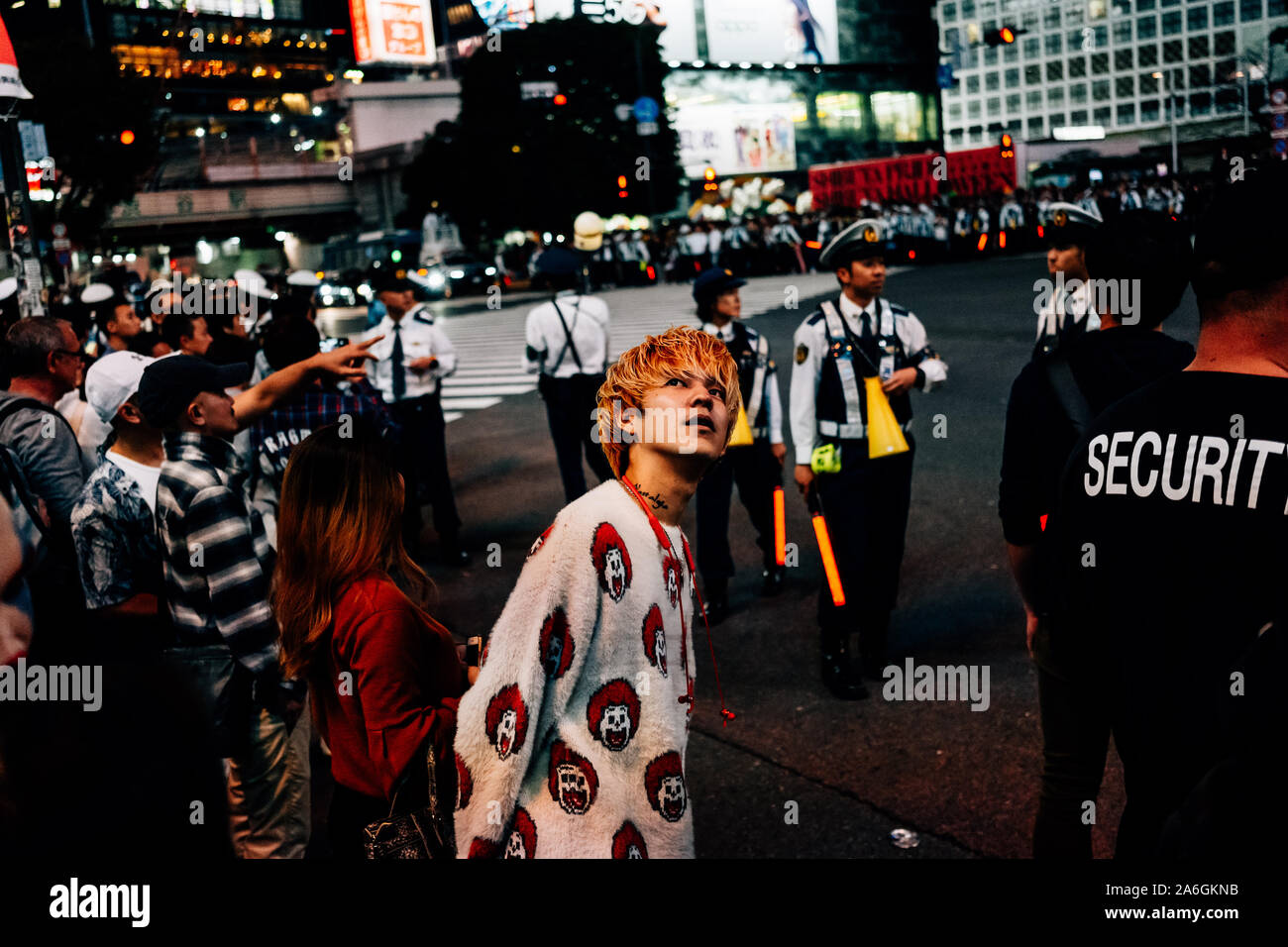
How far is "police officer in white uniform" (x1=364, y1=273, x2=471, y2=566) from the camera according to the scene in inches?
303

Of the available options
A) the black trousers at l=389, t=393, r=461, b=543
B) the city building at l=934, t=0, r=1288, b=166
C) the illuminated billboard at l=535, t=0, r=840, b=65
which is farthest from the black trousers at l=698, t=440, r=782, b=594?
the city building at l=934, t=0, r=1288, b=166

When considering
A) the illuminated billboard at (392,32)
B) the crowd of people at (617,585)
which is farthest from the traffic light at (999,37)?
the illuminated billboard at (392,32)

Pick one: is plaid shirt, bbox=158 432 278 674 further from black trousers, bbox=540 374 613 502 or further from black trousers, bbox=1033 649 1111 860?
black trousers, bbox=540 374 613 502

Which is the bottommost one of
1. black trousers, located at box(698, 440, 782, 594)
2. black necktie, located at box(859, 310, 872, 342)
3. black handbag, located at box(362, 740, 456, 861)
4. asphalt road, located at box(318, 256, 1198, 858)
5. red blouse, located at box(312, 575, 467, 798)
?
asphalt road, located at box(318, 256, 1198, 858)

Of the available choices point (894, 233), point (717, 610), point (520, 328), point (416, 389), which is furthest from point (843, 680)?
point (894, 233)

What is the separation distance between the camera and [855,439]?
4.98m

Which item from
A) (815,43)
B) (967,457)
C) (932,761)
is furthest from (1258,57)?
(932,761)

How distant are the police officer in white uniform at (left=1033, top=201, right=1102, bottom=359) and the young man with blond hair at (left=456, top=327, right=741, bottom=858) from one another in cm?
265

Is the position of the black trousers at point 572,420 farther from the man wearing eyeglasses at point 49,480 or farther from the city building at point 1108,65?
the city building at point 1108,65

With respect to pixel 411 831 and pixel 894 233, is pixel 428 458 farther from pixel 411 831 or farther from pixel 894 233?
pixel 894 233

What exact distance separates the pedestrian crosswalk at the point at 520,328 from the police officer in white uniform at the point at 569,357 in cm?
379

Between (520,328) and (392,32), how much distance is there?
60965 mm

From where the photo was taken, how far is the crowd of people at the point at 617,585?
1923mm
